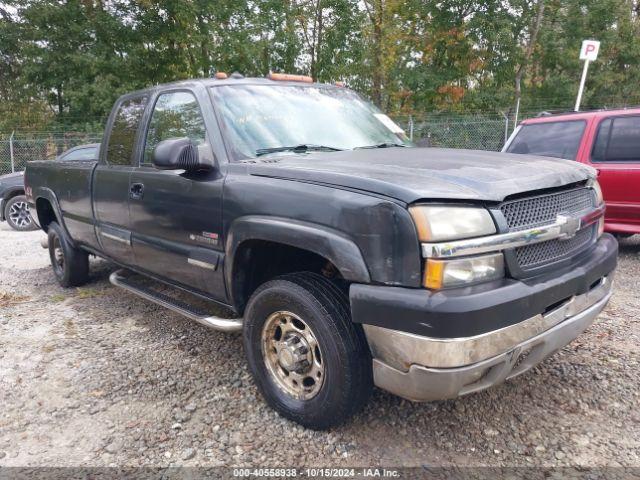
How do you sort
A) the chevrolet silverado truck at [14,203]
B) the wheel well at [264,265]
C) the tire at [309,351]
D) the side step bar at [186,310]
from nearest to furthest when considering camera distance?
the tire at [309,351] → the wheel well at [264,265] → the side step bar at [186,310] → the chevrolet silverado truck at [14,203]

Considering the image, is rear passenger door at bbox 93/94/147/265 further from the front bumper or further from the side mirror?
the front bumper

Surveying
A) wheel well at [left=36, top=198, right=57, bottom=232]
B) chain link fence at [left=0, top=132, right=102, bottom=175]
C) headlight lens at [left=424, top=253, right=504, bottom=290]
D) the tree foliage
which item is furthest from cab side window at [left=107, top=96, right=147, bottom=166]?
the tree foliage

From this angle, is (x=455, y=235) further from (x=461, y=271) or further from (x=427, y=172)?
(x=427, y=172)

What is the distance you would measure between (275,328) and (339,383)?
0.55 m

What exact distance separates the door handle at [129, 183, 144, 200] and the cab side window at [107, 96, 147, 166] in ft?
0.90

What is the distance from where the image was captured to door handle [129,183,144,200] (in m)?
3.50

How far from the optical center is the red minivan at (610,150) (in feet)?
18.2

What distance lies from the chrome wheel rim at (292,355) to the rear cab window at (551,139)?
470cm

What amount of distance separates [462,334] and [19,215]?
9.92m

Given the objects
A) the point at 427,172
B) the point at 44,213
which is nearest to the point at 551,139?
the point at 427,172

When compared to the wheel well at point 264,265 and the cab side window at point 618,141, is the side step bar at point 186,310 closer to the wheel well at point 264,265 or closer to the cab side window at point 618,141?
the wheel well at point 264,265

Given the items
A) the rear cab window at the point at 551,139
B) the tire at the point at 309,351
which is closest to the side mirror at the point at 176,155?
the tire at the point at 309,351

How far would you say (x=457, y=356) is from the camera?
1.96m

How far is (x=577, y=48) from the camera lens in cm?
1925
